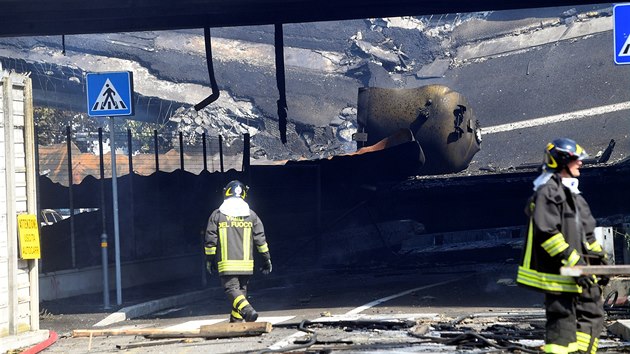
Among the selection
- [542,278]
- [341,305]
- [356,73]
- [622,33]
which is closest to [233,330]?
[341,305]

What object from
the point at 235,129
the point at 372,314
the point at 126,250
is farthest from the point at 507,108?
the point at 372,314

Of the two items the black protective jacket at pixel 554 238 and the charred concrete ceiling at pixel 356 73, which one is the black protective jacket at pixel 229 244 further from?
the charred concrete ceiling at pixel 356 73

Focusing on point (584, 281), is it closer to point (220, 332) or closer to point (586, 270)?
point (586, 270)

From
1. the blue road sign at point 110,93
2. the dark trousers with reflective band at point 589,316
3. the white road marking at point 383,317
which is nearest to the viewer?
the dark trousers with reflective band at point 589,316

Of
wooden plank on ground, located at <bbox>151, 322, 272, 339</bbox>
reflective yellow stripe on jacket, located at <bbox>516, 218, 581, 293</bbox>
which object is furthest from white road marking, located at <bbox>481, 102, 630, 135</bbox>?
reflective yellow stripe on jacket, located at <bbox>516, 218, 581, 293</bbox>

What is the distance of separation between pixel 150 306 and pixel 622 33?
7.87 metres

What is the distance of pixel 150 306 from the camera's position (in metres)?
15.7

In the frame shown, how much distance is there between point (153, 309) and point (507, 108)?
35.7 meters

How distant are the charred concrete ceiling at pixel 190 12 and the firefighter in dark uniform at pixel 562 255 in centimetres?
971

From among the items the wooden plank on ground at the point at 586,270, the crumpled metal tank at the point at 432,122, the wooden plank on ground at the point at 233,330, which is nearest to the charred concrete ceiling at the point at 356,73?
the crumpled metal tank at the point at 432,122

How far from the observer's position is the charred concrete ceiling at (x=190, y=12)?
646 inches

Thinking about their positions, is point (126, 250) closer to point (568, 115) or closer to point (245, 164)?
point (245, 164)

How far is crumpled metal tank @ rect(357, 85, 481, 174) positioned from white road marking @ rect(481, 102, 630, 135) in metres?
18.3

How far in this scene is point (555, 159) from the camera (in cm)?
743
